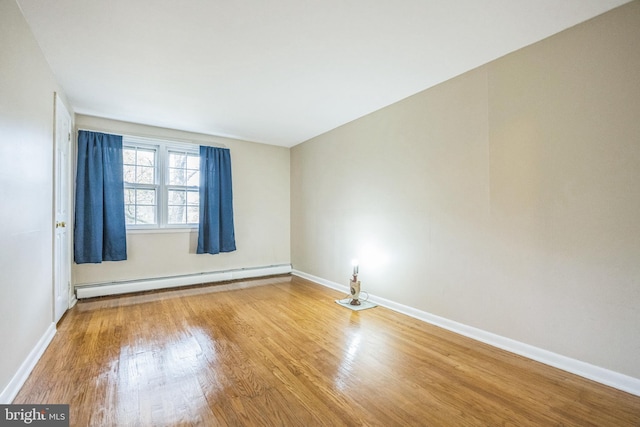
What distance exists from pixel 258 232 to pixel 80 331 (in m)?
2.89

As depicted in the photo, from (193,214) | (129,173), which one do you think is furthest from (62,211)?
(193,214)

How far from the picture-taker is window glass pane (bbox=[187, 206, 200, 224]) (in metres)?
4.70

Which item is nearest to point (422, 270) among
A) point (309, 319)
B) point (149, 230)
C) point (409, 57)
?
point (309, 319)

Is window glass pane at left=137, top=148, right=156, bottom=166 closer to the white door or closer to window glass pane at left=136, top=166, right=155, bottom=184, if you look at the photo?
window glass pane at left=136, top=166, right=155, bottom=184

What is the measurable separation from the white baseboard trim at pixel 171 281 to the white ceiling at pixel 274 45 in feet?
7.64

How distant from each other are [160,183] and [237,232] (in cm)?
142

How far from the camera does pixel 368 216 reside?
3.83 metres

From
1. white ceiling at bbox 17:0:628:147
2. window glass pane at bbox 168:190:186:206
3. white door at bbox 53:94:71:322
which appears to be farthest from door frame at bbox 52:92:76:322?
window glass pane at bbox 168:190:186:206

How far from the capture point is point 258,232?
17.4ft

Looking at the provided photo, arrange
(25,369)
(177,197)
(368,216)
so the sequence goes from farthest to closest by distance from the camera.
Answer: (177,197) < (368,216) < (25,369)

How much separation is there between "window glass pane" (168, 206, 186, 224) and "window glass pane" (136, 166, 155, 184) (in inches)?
19.7

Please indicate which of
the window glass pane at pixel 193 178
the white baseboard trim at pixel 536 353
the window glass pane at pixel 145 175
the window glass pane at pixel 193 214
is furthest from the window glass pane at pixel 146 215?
the white baseboard trim at pixel 536 353

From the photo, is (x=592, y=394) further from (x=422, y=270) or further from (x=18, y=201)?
(x=18, y=201)

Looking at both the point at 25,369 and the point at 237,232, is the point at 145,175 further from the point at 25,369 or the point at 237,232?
the point at 25,369
